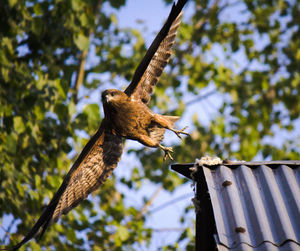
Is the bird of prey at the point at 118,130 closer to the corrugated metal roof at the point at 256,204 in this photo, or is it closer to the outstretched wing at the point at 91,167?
the outstretched wing at the point at 91,167

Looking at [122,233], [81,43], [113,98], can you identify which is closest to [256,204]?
[113,98]

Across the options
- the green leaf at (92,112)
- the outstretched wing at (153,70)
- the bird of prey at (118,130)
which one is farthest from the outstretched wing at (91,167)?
the outstretched wing at (153,70)

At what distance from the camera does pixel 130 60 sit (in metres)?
7.79

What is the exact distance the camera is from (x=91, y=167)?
4.97 metres

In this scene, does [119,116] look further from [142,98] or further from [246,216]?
[246,216]

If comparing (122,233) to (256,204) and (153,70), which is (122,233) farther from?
(256,204)

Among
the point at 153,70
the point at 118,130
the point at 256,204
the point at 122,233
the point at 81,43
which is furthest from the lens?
the point at 122,233

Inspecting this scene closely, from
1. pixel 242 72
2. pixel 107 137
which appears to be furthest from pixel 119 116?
pixel 242 72

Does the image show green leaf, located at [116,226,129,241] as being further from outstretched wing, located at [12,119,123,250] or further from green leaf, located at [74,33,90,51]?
green leaf, located at [74,33,90,51]

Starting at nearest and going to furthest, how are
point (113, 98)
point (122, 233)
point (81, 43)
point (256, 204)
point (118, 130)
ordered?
point (256, 204), point (113, 98), point (118, 130), point (81, 43), point (122, 233)

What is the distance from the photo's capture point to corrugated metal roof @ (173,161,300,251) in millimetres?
2314

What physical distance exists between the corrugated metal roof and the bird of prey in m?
1.69

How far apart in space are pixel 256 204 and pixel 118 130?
91.0 inches

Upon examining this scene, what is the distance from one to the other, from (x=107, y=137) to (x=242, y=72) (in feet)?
19.1
